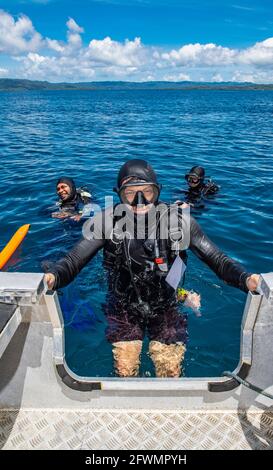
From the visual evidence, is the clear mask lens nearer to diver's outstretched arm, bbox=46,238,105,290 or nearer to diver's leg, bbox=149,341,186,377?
diver's outstretched arm, bbox=46,238,105,290

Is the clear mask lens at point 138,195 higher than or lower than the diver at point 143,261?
higher

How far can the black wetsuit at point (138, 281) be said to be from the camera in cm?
388

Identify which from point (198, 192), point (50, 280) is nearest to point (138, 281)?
point (50, 280)

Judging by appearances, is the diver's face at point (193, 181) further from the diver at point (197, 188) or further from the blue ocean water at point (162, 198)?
the blue ocean water at point (162, 198)

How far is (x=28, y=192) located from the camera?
12508 mm

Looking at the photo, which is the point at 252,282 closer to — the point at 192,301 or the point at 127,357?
the point at 127,357

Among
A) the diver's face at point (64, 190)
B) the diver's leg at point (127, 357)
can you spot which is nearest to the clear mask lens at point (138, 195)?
the diver's leg at point (127, 357)

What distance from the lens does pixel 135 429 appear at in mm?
3020

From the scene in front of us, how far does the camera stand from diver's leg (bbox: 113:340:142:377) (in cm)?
402

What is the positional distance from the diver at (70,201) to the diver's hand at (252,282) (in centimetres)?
644

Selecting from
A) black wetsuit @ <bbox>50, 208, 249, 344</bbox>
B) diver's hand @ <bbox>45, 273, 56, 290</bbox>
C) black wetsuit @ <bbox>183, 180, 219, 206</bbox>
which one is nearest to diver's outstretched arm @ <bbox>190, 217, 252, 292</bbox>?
black wetsuit @ <bbox>50, 208, 249, 344</bbox>

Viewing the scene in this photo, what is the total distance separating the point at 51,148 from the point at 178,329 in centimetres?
1846

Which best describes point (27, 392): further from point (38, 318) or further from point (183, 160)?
point (183, 160)
